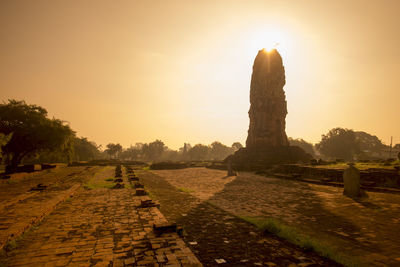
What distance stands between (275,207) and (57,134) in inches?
975

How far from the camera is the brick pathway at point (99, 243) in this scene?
344 centimetres

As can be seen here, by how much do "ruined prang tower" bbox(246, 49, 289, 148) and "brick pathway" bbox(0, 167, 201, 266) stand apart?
35.7 meters

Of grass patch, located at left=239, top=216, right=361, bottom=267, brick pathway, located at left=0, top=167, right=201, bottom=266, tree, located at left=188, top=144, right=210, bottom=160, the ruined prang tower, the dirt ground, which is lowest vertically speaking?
the dirt ground

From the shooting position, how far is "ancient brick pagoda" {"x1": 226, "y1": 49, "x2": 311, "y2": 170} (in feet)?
128

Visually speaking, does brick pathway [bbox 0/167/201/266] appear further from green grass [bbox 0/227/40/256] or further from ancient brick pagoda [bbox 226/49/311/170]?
ancient brick pagoda [bbox 226/49/311/170]

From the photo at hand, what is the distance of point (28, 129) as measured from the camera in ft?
75.0

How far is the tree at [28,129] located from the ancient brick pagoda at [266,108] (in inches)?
971

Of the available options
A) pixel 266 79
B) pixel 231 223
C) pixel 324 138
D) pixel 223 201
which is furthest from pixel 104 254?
pixel 324 138

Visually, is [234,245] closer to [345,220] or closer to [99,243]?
[99,243]

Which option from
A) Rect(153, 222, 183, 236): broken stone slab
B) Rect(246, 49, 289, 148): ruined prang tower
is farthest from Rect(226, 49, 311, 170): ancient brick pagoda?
Rect(153, 222, 183, 236): broken stone slab

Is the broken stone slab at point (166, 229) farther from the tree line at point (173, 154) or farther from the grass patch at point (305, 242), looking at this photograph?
the tree line at point (173, 154)

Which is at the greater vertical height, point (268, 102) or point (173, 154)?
point (268, 102)

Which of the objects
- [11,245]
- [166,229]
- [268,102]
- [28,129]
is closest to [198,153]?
[268,102]

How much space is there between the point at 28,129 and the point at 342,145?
62.8 m
